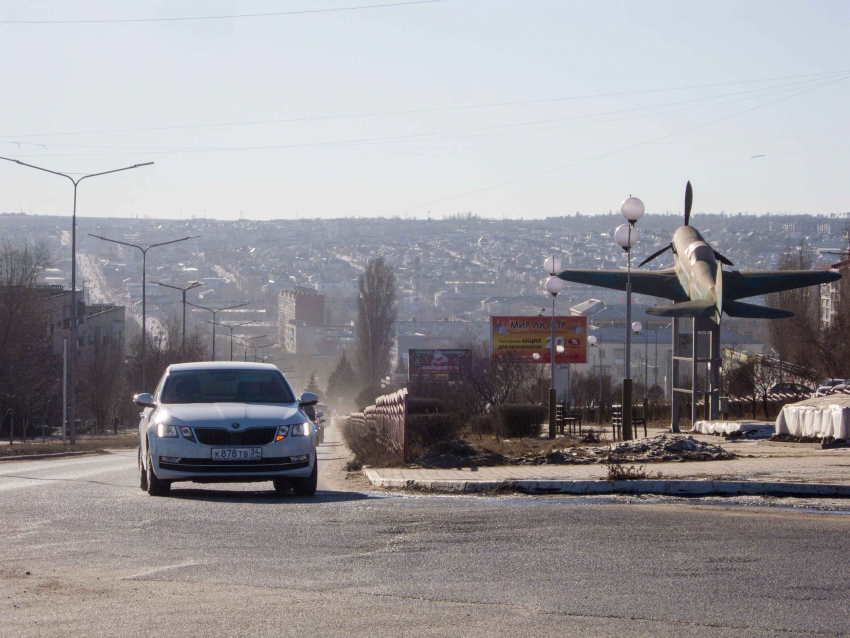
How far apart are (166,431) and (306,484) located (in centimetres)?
176

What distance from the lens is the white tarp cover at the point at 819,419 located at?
18219mm

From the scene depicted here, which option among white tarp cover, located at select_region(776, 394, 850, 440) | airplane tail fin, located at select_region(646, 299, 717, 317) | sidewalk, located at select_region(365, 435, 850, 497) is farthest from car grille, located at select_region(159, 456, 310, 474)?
airplane tail fin, located at select_region(646, 299, 717, 317)

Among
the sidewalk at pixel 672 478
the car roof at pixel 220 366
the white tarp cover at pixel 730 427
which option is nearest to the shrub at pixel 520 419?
the white tarp cover at pixel 730 427

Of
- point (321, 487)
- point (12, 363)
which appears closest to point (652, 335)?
point (12, 363)

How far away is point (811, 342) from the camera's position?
61.7 metres

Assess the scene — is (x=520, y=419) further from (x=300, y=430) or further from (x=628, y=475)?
(x=300, y=430)

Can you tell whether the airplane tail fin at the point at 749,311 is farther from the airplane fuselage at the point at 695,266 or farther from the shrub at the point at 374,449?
the shrub at the point at 374,449

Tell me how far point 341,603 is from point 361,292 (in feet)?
296

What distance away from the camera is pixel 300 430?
1159 cm

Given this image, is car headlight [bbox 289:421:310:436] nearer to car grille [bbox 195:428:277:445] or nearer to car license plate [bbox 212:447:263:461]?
car grille [bbox 195:428:277:445]

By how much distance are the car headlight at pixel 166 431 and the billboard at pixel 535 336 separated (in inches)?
1782

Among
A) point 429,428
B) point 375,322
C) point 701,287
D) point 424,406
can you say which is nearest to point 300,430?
point 429,428

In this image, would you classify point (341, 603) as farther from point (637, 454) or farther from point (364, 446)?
point (364, 446)

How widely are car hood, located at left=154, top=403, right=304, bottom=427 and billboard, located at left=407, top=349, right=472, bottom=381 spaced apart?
160ft
